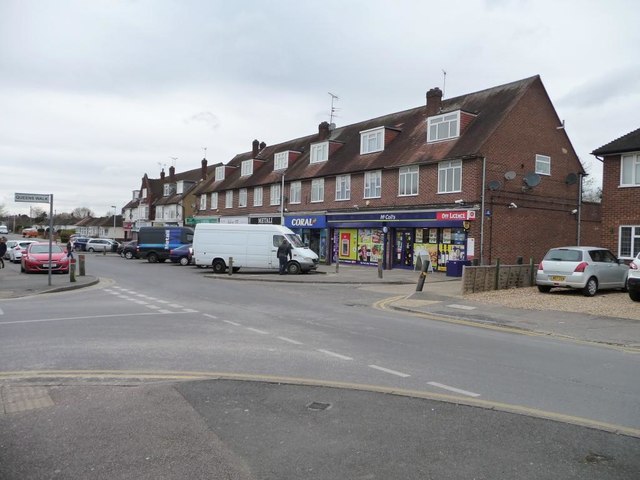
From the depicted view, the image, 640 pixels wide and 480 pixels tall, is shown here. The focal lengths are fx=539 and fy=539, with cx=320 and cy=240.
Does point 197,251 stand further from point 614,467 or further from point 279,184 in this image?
point 614,467

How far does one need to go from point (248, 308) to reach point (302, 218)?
77.5ft

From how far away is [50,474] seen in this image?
3.74 m

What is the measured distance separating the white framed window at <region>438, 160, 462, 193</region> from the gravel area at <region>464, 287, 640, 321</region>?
9.28 metres

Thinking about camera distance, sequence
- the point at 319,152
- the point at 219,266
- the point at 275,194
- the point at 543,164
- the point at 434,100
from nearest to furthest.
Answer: the point at 219,266, the point at 543,164, the point at 434,100, the point at 319,152, the point at 275,194

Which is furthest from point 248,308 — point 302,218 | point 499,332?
point 302,218

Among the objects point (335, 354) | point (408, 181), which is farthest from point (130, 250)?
point (335, 354)

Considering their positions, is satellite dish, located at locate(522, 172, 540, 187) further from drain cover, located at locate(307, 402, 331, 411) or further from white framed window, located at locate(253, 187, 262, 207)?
drain cover, located at locate(307, 402, 331, 411)

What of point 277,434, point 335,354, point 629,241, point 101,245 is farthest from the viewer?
point 101,245

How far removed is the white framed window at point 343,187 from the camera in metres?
33.2

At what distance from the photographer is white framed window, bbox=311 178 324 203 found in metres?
35.5

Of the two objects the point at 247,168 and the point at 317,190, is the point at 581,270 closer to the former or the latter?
the point at 317,190

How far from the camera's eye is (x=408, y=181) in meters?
29.1

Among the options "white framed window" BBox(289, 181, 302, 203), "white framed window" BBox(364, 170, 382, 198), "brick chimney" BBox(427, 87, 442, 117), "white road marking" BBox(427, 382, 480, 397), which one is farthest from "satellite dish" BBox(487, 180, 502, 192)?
"white road marking" BBox(427, 382, 480, 397)

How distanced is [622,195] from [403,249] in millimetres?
11629
